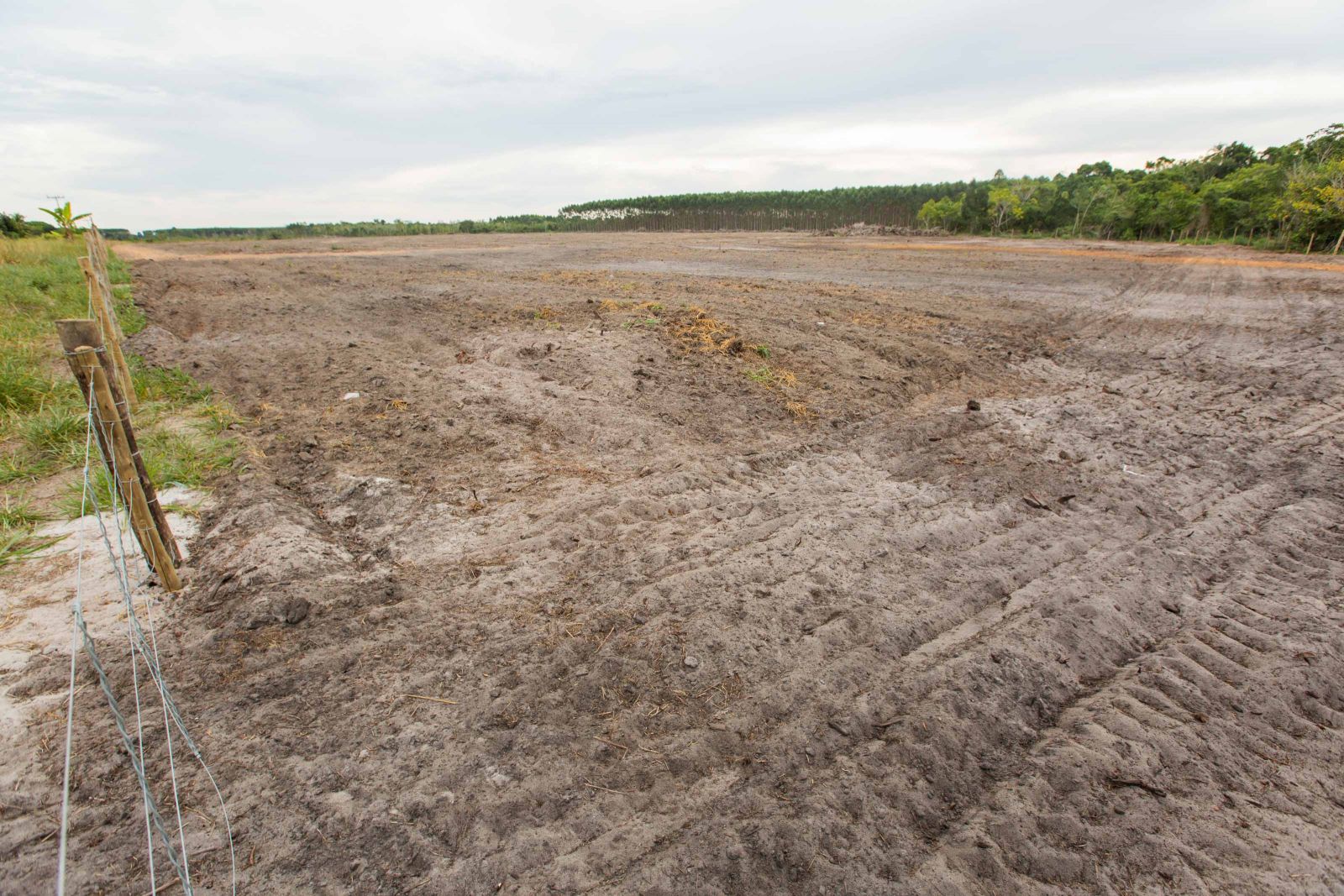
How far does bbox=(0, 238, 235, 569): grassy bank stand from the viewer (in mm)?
4621

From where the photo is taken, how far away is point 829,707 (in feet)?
9.78

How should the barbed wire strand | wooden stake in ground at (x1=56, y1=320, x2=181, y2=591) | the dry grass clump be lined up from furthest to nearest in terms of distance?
the dry grass clump < wooden stake in ground at (x1=56, y1=320, x2=181, y2=591) < the barbed wire strand

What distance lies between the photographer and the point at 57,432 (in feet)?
18.4

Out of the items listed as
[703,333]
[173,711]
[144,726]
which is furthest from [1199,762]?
[703,333]

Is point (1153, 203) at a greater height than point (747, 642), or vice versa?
point (1153, 203)

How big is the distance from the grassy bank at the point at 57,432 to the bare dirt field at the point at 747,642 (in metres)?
0.48

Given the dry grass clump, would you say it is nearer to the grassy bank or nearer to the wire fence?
the grassy bank

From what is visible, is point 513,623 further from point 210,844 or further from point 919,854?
point 919,854

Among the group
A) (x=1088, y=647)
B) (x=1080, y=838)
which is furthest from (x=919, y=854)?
(x=1088, y=647)

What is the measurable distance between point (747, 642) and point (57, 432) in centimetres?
Result: 682

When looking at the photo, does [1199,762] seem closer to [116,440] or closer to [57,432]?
[116,440]

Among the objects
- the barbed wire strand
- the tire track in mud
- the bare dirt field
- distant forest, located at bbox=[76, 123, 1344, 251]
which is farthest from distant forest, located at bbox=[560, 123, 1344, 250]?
the barbed wire strand

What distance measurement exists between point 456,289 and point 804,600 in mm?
13014

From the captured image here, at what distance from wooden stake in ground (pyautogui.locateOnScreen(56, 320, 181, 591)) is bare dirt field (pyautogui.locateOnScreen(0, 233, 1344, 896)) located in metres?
0.33
